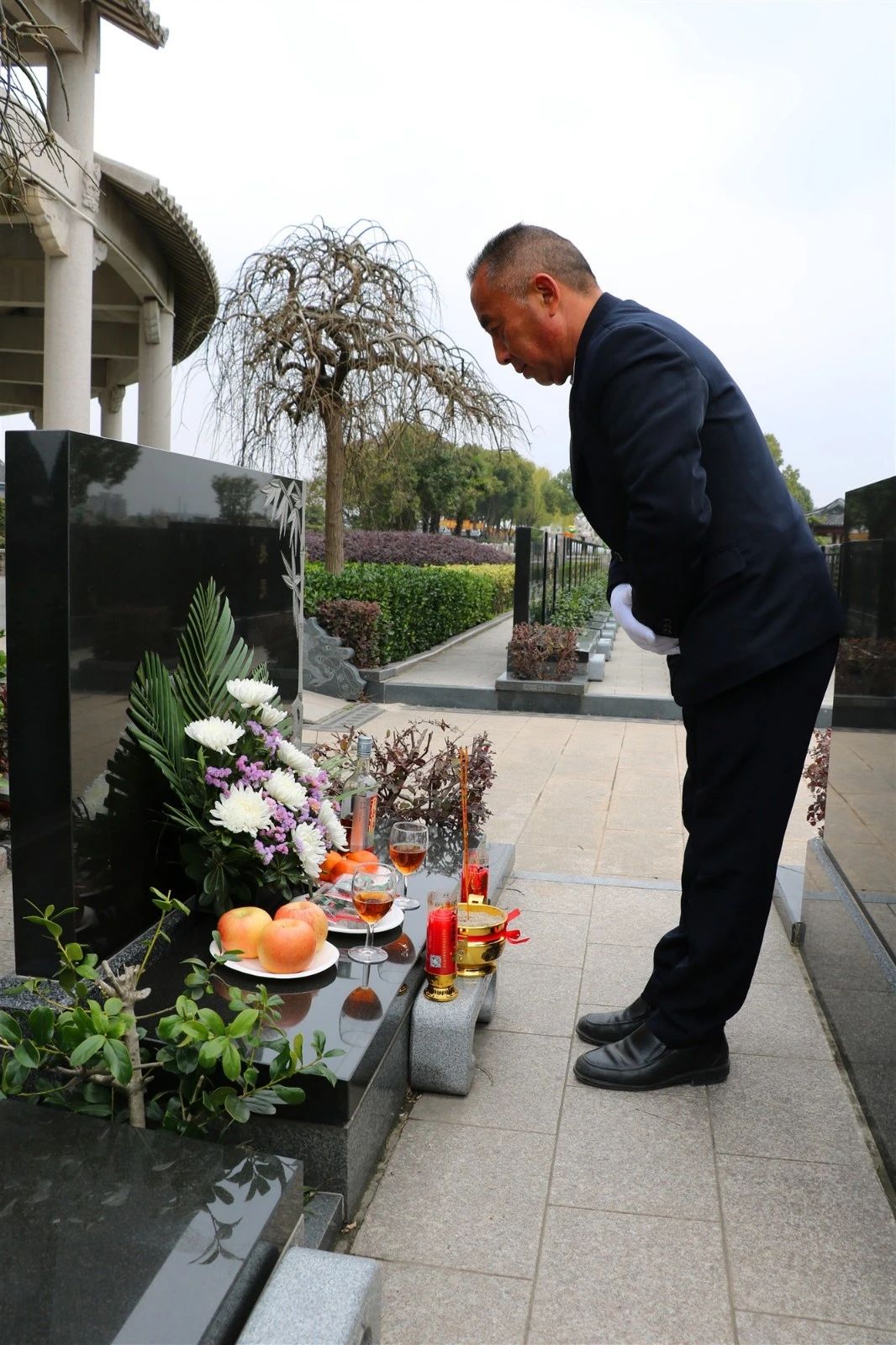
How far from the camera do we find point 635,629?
2.59m

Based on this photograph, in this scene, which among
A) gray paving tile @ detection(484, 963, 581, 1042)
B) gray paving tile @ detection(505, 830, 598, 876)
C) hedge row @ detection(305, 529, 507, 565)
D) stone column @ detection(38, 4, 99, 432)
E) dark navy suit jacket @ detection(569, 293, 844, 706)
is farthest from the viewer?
hedge row @ detection(305, 529, 507, 565)

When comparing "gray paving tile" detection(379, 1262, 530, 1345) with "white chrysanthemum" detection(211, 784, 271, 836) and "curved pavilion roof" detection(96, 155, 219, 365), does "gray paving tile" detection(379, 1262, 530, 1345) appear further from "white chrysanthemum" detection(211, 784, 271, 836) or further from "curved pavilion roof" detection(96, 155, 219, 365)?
"curved pavilion roof" detection(96, 155, 219, 365)

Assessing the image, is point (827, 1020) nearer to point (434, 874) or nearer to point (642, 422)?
point (434, 874)

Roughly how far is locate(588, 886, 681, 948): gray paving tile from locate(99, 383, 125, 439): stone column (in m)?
17.7

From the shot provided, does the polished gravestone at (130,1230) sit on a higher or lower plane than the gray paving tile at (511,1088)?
higher

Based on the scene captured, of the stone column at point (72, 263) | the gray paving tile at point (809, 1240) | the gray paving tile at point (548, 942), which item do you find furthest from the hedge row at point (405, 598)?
the gray paving tile at point (809, 1240)

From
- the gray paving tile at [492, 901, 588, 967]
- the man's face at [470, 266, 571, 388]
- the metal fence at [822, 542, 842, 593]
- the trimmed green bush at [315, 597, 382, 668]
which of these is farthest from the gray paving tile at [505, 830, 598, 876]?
the trimmed green bush at [315, 597, 382, 668]

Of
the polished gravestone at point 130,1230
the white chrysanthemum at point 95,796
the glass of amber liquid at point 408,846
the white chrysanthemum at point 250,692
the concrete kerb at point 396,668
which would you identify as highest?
the white chrysanthemum at point 250,692

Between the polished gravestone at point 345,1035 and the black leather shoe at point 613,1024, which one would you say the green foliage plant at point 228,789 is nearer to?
the polished gravestone at point 345,1035

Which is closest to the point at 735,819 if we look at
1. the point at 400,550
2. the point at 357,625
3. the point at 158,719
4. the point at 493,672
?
the point at 158,719

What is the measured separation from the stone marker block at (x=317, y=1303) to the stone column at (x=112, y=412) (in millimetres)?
19848

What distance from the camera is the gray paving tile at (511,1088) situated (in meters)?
2.63

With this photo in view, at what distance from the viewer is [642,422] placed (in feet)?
7.45

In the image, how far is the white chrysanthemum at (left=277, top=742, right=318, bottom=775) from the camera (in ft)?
9.94
